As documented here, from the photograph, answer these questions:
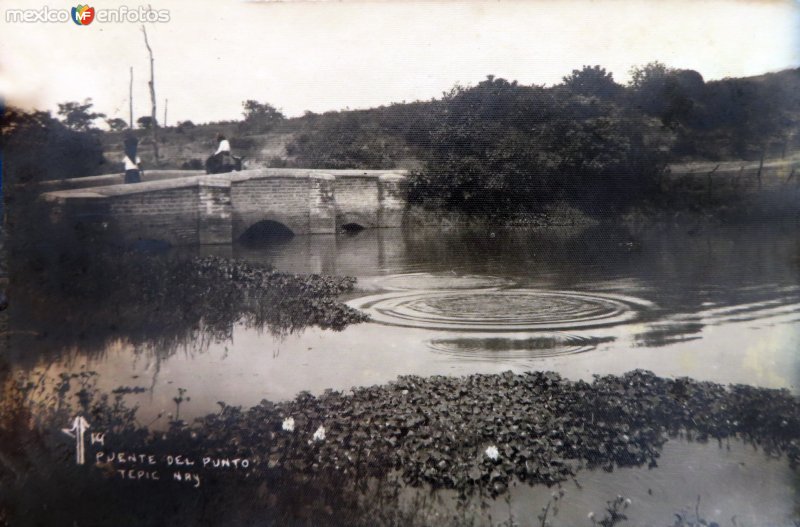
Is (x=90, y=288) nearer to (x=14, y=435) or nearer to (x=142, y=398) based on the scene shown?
(x=142, y=398)

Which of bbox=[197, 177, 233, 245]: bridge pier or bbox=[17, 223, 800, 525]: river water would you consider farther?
bbox=[197, 177, 233, 245]: bridge pier

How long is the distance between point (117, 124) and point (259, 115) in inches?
43.2

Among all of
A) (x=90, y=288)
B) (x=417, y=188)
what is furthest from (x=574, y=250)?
(x=90, y=288)

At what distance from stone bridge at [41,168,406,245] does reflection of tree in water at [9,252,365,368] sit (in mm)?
249

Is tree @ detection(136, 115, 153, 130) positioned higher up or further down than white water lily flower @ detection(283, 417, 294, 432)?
higher up

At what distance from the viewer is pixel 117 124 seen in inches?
168

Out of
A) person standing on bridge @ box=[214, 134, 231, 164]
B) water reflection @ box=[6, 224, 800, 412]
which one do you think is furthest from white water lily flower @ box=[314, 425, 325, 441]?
person standing on bridge @ box=[214, 134, 231, 164]

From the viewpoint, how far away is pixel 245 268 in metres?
4.39

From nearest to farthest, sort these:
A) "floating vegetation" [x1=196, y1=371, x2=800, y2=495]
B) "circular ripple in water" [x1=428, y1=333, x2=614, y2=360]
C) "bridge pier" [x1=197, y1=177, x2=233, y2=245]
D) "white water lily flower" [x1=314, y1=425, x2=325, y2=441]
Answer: "floating vegetation" [x1=196, y1=371, x2=800, y2=495], "white water lily flower" [x1=314, y1=425, x2=325, y2=441], "circular ripple in water" [x1=428, y1=333, x2=614, y2=360], "bridge pier" [x1=197, y1=177, x2=233, y2=245]

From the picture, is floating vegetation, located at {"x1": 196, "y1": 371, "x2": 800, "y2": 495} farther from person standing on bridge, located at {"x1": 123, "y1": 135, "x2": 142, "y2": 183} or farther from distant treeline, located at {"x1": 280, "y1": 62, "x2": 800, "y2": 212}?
person standing on bridge, located at {"x1": 123, "y1": 135, "x2": 142, "y2": 183}

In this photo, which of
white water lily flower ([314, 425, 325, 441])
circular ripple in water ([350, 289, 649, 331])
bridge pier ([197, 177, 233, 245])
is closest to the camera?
white water lily flower ([314, 425, 325, 441])

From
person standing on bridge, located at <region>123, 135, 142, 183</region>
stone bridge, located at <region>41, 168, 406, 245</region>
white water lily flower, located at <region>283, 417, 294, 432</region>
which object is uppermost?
person standing on bridge, located at <region>123, 135, 142, 183</region>

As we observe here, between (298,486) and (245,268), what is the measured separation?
1.67 m

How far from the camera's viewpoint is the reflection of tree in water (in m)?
4.20
